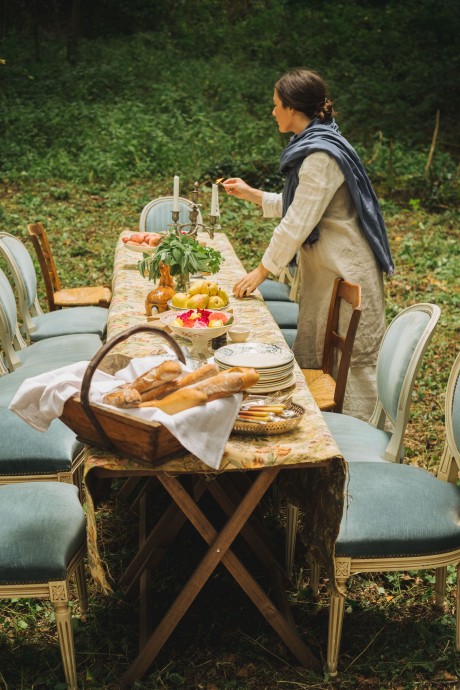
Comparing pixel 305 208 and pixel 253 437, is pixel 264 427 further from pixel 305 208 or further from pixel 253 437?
pixel 305 208

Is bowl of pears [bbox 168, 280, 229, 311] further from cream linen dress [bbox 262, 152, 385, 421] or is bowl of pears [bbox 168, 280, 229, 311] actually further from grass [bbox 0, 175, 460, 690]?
grass [bbox 0, 175, 460, 690]

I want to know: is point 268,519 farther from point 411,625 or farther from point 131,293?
point 131,293

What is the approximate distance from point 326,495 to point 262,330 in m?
1.08

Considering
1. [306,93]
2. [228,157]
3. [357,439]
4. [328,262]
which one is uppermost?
[306,93]

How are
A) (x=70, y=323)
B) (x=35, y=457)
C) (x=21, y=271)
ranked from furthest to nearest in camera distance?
(x=70, y=323), (x=21, y=271), (x=35, y=457)

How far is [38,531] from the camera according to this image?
2.40 meters

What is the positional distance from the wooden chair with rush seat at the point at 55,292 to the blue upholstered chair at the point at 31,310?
244 mm

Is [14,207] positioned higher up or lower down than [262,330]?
lower down

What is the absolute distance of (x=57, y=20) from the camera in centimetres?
1614

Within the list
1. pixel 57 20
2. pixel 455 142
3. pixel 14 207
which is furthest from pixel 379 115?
pixel 57 20

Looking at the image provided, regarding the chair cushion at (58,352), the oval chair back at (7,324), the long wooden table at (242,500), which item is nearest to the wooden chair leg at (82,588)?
the long wooden table at (242,500)

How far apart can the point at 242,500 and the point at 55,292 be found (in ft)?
12.1

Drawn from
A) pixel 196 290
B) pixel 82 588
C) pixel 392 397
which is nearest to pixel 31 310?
pixel 196 290

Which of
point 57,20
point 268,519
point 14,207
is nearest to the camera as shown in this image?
point 268,519
